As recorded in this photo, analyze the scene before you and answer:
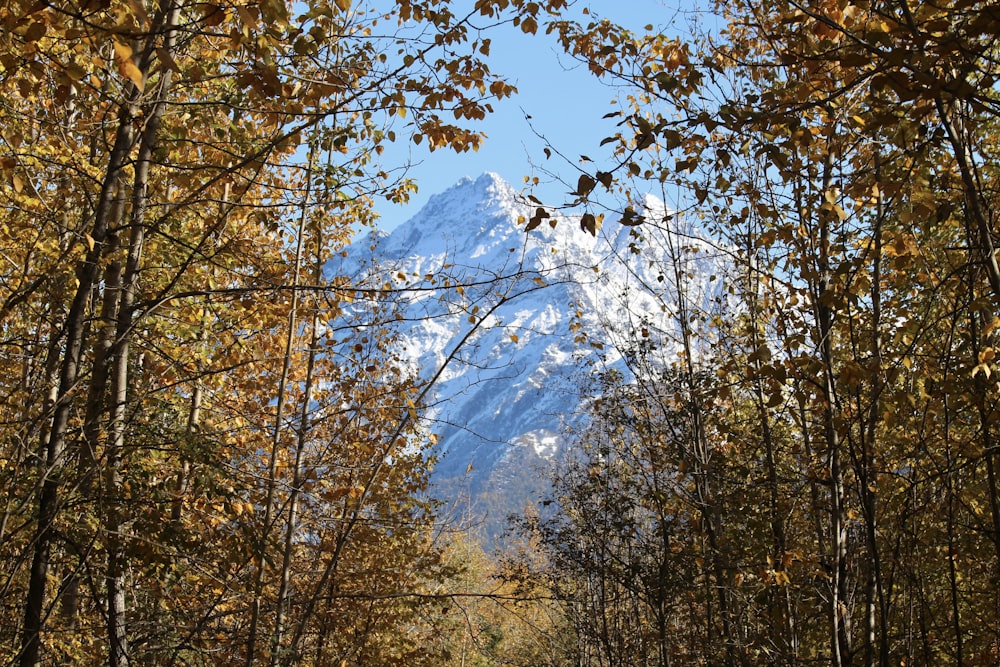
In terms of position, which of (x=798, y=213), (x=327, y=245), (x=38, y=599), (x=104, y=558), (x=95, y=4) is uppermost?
(x=327, y=245)

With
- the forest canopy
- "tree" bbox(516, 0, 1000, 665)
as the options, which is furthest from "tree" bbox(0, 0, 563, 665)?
"tree" bbox(516, 0, 1000, 665)

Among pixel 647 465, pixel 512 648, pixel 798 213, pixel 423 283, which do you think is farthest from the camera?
pixel 512 648

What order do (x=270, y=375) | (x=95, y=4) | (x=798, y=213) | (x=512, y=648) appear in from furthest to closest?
1. (x=512, y=648)
2. (x=270, y=375)
3. (x=798, y=213)
4. (x=95, y=4)

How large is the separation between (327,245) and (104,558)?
16.2 ft

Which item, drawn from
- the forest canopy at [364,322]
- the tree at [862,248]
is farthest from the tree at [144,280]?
the tree at [862,248]

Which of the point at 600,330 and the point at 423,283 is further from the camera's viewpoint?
the point at 600,330

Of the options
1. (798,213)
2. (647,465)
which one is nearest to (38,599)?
(798,213)

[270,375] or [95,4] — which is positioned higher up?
[270,375]

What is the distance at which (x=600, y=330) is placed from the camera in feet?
27.5

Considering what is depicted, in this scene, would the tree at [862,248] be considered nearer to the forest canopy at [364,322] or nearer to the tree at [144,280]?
the forest canopy at [364,322]

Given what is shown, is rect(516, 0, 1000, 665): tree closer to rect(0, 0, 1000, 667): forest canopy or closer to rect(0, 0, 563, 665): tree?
rect(0, 0, 1000, 667): forest canopy

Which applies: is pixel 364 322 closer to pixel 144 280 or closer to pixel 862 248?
pixel 144 280

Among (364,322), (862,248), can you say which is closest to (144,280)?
(364,322)

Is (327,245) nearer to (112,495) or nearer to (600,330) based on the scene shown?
(600,330)
